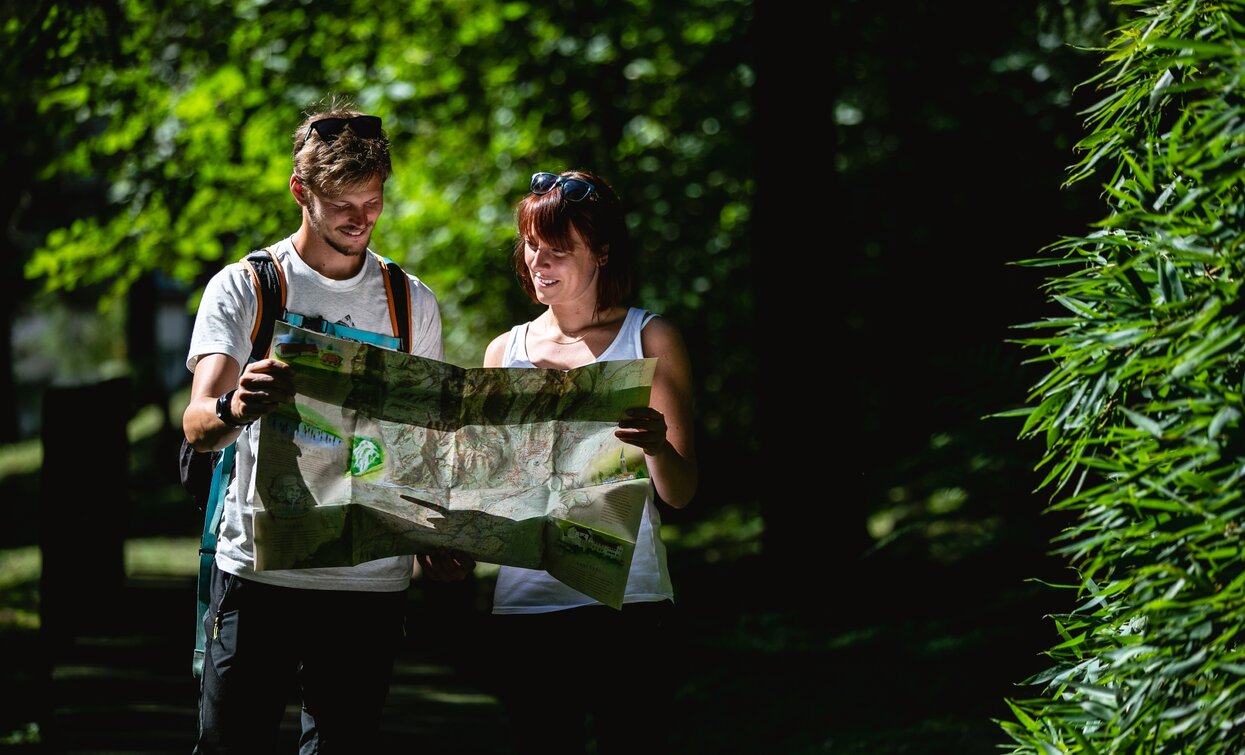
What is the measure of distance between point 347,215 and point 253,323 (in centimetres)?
33

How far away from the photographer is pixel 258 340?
120 inches

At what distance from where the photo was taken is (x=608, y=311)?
10.5 feet

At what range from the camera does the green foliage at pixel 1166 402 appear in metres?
2.26

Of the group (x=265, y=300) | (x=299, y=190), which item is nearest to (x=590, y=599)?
(x=265, y=300)

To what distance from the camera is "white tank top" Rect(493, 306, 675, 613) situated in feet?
9.98

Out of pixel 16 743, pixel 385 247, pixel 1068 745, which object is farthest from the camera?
pixel 385 247

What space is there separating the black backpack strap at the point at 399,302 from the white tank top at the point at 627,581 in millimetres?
275

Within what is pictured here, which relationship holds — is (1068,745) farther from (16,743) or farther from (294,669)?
(16,743)

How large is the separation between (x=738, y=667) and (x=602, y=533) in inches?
168

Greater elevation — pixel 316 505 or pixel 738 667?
pixel 316 505

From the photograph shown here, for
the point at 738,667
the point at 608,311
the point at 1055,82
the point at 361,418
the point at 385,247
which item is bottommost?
the point at 738,667

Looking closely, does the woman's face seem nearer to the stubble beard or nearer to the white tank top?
the white tank top

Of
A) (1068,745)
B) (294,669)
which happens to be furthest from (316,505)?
(1068,745)

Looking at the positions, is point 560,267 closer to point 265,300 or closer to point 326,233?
point 326,233
